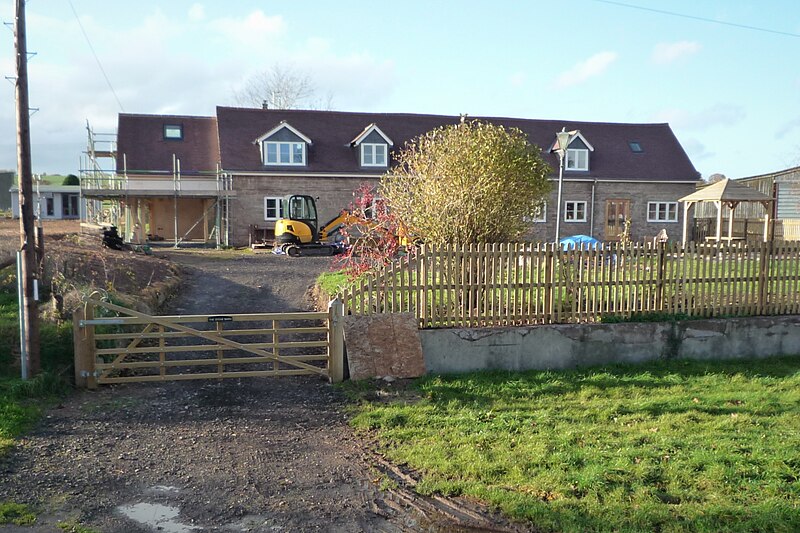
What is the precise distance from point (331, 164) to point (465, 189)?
22.7 metres

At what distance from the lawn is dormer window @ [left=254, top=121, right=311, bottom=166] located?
25.2 meters

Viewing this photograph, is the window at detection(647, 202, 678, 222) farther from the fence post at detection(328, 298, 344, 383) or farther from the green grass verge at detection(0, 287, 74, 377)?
the green grass verge at detection(0, 287, 74, 377)

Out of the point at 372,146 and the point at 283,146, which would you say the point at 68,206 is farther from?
the point at 372,146

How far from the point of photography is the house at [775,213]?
102ft

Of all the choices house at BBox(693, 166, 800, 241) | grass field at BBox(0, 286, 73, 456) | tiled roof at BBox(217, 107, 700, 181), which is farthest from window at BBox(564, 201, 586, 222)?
grass field at BBox(0, 286, 73, 456)

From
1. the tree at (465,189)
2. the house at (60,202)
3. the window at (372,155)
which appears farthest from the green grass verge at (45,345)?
the house at (60,202)

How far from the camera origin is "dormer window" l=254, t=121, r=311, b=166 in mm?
32688

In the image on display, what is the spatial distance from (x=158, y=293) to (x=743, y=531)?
12169mm

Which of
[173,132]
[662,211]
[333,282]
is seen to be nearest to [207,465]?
[333,282]

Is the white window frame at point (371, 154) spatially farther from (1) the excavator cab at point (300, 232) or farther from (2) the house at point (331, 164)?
(1) the excavator cab at point (300, 232)

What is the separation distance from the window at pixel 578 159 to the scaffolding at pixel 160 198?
18311 millimetres

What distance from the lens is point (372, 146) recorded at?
112 feet

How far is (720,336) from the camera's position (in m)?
11.0

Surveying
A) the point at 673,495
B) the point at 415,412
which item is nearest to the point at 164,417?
the point at 415,412
